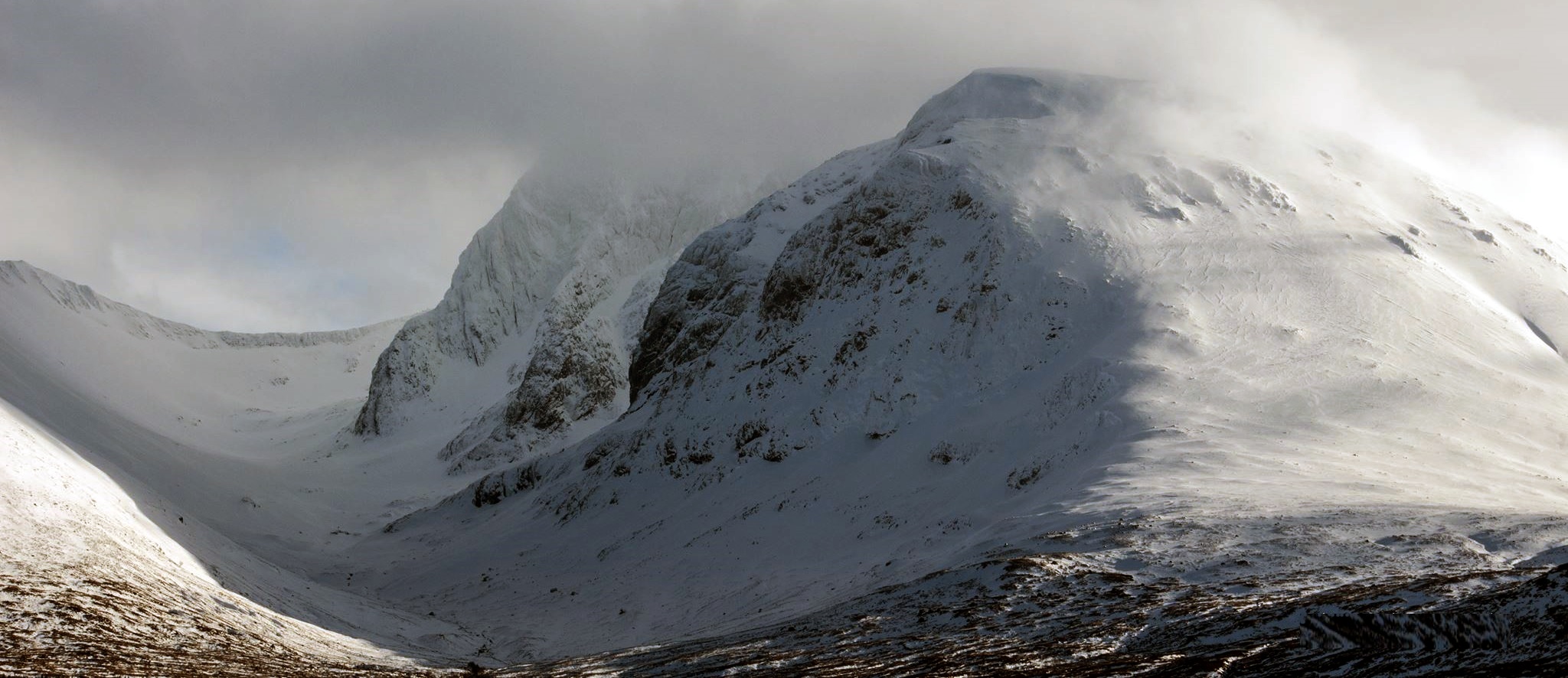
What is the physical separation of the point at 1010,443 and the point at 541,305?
10388cm

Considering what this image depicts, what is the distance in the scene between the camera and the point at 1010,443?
4669cm

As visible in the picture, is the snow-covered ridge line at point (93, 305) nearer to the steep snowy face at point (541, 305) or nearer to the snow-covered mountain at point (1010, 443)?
the steep snowy face at point (541, 305)

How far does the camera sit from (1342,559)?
27203mm

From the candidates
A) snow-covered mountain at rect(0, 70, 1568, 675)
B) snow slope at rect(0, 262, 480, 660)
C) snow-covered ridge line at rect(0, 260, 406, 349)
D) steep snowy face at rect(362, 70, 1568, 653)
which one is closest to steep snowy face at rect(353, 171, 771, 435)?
snow-covered mountain at rect(0, 70, 1568, 675)

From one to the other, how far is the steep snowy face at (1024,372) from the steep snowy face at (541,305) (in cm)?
2602

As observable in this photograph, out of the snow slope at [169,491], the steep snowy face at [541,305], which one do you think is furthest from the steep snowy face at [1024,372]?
the steep snowy face at [541,305]

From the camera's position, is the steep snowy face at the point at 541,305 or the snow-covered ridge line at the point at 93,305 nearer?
the steep snowy face at the point at 541,305

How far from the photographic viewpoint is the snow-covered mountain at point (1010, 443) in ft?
87.6

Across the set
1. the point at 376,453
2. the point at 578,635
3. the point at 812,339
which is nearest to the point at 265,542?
the point at 578,635

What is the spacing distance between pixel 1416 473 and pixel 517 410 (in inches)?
3170

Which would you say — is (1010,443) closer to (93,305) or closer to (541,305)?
(541,305)

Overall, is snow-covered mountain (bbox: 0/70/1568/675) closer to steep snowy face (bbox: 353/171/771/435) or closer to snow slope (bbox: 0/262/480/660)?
snow slope (bbox: 0/262/480/660)

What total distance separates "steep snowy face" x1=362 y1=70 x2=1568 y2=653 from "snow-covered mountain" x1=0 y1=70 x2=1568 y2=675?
237 mm

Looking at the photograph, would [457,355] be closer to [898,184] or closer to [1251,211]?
[898,184]
